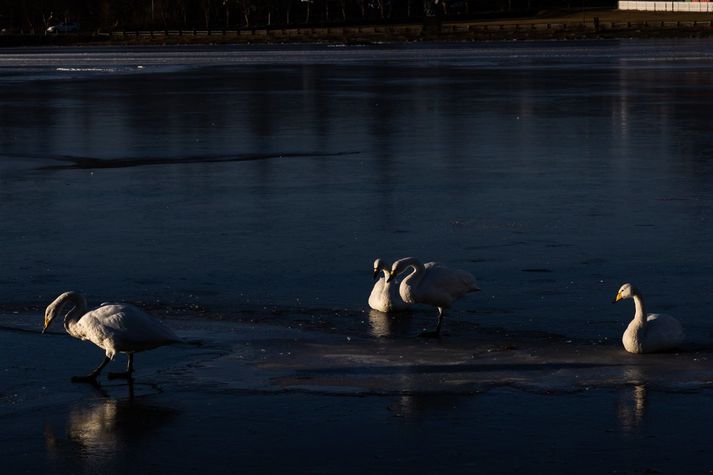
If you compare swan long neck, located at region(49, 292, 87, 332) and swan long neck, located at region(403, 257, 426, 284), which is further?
swan long neck, located at region(403, 257, 426, 284)

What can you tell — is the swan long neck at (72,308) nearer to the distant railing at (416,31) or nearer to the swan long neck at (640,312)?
the swan long neck at (640,312)

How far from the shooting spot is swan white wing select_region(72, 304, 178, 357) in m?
9.42

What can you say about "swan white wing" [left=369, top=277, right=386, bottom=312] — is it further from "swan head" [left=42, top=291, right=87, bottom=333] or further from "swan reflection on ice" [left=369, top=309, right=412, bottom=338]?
"swan head" [left=42, top=291, right=87, bottom=333]

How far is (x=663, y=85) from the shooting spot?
1620 inches

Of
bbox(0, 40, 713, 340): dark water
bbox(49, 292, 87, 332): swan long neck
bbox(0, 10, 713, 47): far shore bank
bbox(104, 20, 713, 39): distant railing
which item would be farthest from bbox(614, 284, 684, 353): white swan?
bbox(104, 20, 713, 39): distant railing

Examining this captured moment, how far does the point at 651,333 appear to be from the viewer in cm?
1009

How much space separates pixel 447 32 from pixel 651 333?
12121cm

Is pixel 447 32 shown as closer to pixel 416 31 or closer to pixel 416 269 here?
pixel 416 31

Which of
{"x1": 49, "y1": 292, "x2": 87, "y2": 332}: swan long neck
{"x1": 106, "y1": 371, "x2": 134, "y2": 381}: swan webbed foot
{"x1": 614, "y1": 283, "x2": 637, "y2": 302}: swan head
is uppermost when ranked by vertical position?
{"x1": 49, "y1": 292, "x2": 87, "y2": 332}: swan long neck

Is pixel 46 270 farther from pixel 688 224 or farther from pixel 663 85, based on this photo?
pixel 663 85

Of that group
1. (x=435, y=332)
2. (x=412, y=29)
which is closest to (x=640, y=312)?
(x=435, y=332)

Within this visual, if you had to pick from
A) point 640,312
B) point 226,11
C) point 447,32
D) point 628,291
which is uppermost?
point 226,11

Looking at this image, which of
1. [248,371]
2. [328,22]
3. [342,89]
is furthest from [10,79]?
[328,22]

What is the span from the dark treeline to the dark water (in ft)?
418
